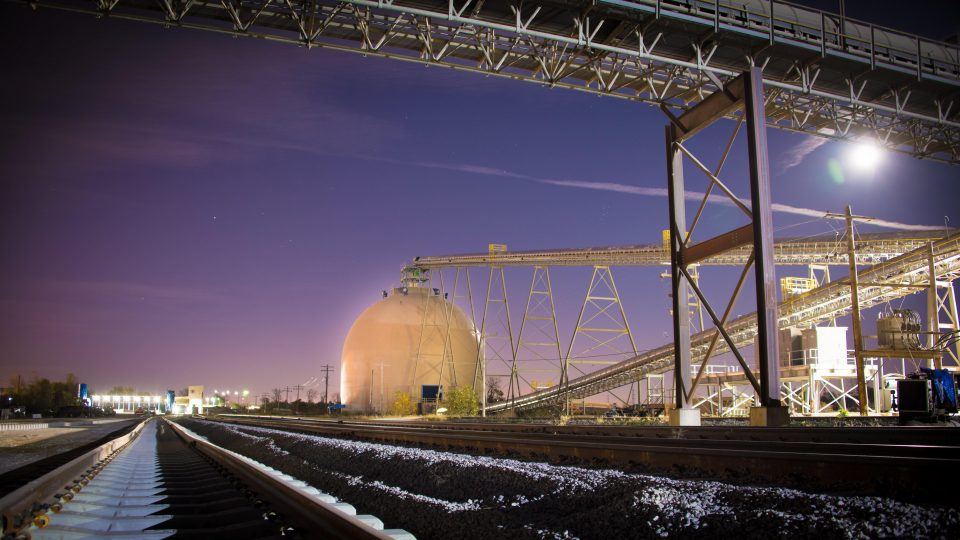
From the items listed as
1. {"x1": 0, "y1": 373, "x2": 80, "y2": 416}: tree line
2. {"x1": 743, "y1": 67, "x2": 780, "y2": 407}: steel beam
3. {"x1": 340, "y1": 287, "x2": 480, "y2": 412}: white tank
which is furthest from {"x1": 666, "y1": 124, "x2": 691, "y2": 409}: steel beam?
{"x1": 0, "y1": 373, "x2": 80, "y2": 416}: tree line

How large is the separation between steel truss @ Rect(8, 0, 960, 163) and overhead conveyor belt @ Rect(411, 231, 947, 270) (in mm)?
14970

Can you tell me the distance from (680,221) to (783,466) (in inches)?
446

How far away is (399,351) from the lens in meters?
72.7

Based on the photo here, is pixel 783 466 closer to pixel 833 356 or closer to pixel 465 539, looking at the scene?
pixel 465 539

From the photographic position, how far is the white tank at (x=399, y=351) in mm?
71188

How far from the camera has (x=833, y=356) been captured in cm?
2903

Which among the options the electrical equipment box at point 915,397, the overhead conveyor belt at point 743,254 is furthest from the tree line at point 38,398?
the electrical equipment box at point 915,397

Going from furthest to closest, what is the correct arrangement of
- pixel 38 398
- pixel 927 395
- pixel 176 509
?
pixel 38 398 < pixel 927 395 < pixel 176 509

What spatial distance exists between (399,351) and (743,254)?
41867 millimetres

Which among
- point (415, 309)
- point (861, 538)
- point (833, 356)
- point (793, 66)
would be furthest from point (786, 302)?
point (415, 309)

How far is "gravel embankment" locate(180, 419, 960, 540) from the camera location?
10.9 feet

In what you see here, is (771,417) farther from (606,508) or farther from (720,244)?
(606,508)

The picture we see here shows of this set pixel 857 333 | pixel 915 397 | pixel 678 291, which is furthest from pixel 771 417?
pixel 857 333

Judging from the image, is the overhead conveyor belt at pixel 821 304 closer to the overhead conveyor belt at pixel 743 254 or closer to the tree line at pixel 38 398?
the overhead conveyor belt at pixel 743 254
